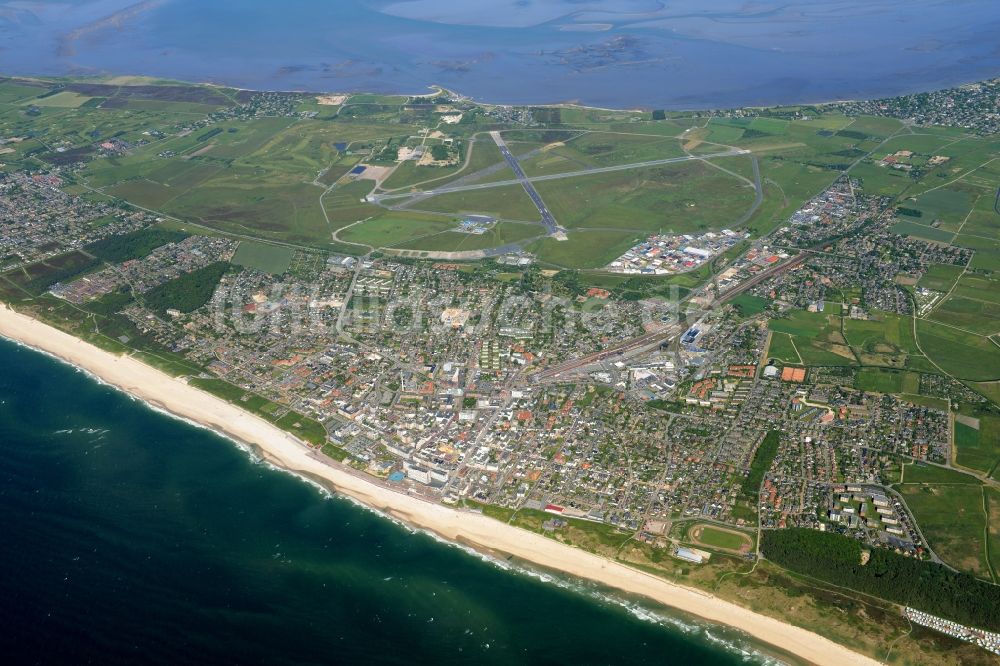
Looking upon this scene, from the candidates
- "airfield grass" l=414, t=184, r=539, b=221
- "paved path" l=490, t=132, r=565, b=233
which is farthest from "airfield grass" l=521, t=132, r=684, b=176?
"airfield grass" l=414, t=184, r=539, b=221

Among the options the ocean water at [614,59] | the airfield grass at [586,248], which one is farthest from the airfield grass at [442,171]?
the ocean water at [614,59]

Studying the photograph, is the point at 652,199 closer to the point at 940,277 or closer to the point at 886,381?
the point at 940,277

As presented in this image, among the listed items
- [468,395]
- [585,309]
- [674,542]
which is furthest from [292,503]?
[585,309]

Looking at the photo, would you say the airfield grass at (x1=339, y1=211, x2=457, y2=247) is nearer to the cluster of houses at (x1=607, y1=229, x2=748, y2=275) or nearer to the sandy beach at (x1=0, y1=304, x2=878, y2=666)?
the cluster of houses at (x1=607, y1=229, x2=748, y2=275)

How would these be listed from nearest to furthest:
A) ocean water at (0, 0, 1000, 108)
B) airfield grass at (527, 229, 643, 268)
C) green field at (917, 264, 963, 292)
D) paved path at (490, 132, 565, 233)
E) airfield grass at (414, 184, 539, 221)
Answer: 1. green field at (917, 264, 963, 292)
2. airfield grass at (527, 229, 643, 268)
3. paved path at (490, 132, 565, 233)
4. airfield grass at (414, 184, 539, 221)
5. ocean water at (0, 0, 1000, 108)

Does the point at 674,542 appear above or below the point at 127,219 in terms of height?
below

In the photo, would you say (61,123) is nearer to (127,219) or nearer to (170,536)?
(127,219)
